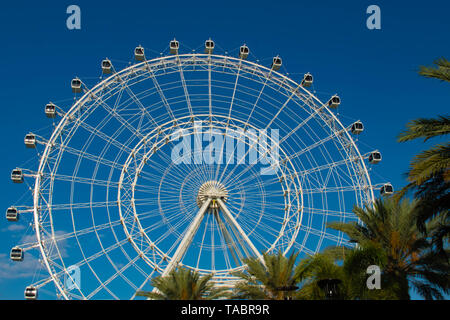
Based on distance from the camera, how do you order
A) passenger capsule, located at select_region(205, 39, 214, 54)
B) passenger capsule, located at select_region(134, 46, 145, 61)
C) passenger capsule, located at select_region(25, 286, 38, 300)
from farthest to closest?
passenger capsule, located at select_region(205, 39, 214, 54) → passenger capsule, located at select_region(134, 46, 145, 61) → passenger capsule, located at select_region(25, 286, 38, 300)

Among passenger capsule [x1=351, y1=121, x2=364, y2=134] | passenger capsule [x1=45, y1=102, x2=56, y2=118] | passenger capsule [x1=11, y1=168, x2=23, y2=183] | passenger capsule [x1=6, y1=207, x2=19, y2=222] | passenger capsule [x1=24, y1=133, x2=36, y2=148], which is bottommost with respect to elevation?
passenger capsule [x1=6, y1=207, x2=19, y2=222]

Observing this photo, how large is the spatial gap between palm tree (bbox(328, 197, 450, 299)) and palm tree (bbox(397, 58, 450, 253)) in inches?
180

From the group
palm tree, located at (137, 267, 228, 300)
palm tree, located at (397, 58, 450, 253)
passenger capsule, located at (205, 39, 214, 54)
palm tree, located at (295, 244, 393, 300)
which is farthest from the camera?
passenger capsule, located at (205, 39, 214, 54)

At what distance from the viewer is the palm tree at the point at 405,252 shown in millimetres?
20203

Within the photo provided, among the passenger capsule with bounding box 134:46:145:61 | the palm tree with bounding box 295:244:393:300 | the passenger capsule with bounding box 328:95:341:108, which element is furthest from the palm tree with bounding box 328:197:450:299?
the passenger capsule with bounding box 134:46:145:61

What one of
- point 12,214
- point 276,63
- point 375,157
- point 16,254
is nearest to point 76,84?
point 12,214

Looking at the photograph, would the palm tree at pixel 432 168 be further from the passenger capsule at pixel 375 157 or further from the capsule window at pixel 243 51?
the capsule window at pixel 243 51

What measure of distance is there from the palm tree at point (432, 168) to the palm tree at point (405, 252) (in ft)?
15.0

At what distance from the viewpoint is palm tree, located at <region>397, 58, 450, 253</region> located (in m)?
14.3

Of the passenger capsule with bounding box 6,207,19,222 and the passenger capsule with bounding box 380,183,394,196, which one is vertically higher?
the passenger capsule with bounding box 380,183,394,196

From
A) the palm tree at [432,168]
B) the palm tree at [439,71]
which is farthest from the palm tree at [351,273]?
the palm tree at [439,71]

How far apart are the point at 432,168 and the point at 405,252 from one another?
7.98 metres

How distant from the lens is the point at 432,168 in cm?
1420

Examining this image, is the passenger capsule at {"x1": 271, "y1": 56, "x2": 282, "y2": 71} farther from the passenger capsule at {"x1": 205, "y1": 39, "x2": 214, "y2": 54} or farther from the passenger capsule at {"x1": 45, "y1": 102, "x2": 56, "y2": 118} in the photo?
the passenger capsule at {"x1": 45, "y1": 102, "x2": 56, "y2": 118}
